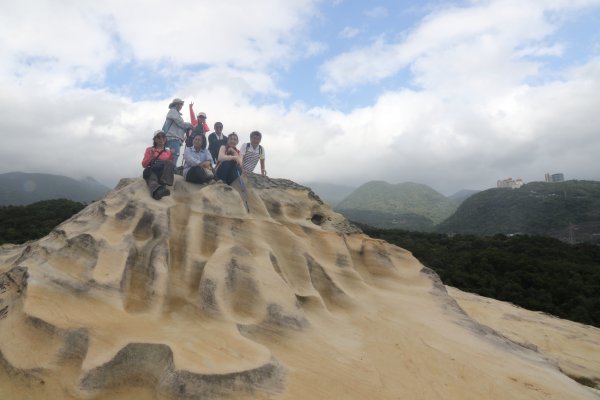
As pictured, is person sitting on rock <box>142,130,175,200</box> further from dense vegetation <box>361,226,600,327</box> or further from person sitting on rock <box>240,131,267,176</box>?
dense vegetation <box>361,226,600,327</box>

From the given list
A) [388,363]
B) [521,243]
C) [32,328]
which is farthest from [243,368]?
[521,243]

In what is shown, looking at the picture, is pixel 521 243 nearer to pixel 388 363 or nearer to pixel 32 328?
pixel 388 363

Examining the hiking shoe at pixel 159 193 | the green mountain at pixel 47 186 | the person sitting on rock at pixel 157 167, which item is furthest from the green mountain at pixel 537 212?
the green mountain at pixel 47 186

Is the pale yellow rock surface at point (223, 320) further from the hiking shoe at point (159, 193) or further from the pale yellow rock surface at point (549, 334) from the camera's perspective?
the pale yellow rock surface at point (549, 334)

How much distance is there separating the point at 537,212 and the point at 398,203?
255 ft

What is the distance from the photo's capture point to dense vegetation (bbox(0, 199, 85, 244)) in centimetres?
1870

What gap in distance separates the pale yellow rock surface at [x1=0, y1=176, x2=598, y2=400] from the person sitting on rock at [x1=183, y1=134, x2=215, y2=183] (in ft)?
1.31

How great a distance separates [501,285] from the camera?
57.8ft

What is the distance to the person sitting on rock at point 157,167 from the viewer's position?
705 cm

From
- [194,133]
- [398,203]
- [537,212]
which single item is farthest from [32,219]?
[398,203]

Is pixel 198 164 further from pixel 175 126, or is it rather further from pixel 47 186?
pixel 47 186

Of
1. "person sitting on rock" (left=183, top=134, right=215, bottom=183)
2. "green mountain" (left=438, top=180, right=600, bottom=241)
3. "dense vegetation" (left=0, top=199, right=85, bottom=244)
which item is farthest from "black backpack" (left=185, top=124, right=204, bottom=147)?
"green mountain" (left=438, top=180, right=600, bottom=241)

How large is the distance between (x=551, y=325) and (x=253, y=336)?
7.75 meters

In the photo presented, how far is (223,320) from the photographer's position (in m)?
4.99
